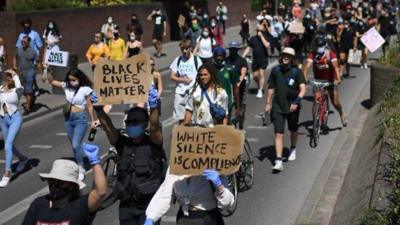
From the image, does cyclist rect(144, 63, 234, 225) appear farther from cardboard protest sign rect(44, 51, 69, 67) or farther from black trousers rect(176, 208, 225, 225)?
cardboard protest sign rect(44, 51, 69, 67)

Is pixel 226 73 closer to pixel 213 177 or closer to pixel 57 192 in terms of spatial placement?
pixel 213 177

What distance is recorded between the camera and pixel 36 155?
40.8ft

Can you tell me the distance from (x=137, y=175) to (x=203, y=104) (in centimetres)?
266

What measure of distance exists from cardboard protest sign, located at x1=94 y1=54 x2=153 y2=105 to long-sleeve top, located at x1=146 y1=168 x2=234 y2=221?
1.48 metres

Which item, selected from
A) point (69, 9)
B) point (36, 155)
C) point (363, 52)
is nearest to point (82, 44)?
point (69, 9)

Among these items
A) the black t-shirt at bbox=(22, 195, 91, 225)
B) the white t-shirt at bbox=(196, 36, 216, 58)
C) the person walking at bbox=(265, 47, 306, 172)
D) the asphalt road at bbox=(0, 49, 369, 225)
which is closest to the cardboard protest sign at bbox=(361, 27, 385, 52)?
the asphalt road at bbox=(0, 49, 369, 225)

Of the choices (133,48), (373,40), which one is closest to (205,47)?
(133,48)

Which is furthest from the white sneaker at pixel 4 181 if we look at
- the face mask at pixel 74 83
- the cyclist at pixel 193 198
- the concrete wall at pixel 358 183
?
the cyclist at pixel 193 198

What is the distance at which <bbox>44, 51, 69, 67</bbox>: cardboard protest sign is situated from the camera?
15375mm

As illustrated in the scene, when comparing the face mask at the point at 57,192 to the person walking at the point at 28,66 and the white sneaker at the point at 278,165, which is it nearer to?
the white sneaker at the point at 278,165

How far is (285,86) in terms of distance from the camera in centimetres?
1080

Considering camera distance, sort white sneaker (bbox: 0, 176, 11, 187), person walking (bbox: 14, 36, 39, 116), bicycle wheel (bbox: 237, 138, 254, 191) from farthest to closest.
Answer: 1. person walking (bbox: 14, 36, 39, 116)
2. white sneaker (bbox: 0, 176, 11, 187)
3. bicycle wheel (bbox: 237, 138, 254, 191)

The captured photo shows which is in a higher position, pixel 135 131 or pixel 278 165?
pixel 135 131

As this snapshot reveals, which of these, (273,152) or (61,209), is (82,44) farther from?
(61,209)
